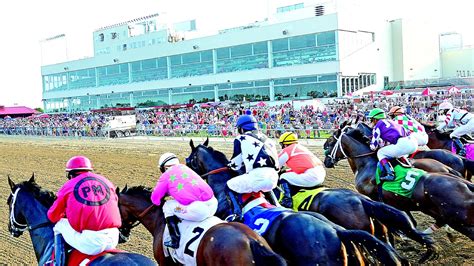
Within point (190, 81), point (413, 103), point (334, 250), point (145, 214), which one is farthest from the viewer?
point (190, 81)

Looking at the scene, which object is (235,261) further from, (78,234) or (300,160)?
(300,160)

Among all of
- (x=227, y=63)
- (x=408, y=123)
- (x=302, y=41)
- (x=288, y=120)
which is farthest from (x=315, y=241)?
(x=227, y=63)

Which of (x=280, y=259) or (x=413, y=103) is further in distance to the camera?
(x=413, y=103)

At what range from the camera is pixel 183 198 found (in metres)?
4.87

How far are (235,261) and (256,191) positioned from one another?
3.94 feet

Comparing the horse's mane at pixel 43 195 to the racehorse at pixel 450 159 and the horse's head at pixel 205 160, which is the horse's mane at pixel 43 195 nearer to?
the horse's head at pixel 205 160

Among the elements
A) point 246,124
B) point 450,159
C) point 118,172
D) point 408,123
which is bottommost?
point 118,172

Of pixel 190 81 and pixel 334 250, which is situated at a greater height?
pixel 190 81

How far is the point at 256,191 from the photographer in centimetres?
549

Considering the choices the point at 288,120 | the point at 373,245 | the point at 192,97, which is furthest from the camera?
the point at 192,97

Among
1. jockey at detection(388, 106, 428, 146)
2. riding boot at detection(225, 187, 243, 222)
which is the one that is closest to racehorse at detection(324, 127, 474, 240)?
jockey at detection(388, 106, 428, 146)

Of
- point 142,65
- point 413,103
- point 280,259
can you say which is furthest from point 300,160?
point 142,65

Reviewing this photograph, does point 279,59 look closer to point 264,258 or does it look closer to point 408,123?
point 408,123

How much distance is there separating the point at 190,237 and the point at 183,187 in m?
0.48
